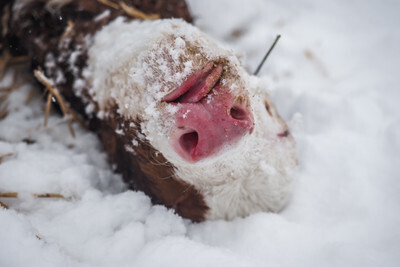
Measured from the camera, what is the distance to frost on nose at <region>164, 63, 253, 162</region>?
96cm

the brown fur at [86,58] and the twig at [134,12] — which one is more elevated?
the twig at [134,12]

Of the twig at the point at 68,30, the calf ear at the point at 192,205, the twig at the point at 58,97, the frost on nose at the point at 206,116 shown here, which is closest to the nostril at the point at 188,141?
the frost on nose at the point at 206,116

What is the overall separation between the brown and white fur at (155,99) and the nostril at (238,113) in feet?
0.10

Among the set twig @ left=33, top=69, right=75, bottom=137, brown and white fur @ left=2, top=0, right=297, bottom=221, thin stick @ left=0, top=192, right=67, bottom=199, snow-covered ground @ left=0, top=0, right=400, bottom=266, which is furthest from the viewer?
twig @ left=33, top=69, right=75, bottom=137

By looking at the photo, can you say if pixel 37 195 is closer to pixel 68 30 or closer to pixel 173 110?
pixel 173 110

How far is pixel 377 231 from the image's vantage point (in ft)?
5.11

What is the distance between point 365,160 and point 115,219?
1531 millimetres

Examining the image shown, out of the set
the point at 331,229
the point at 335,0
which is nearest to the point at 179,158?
the point at 331,229

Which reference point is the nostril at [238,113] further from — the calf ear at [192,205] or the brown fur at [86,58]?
the calf ear at [192,205]

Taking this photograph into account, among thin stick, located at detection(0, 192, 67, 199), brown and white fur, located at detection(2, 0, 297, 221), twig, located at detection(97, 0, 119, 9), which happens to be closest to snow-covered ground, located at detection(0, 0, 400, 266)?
thin stick, located at detection(0, 192, 67, 199)

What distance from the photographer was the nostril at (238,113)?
1.04 meters

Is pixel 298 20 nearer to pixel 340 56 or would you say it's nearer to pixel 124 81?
pixel 340 56

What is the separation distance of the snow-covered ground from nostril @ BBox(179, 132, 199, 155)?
51 centimetres

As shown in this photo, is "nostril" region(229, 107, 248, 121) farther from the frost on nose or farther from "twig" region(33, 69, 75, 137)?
"twig" region(33, 69, 75, 137)
